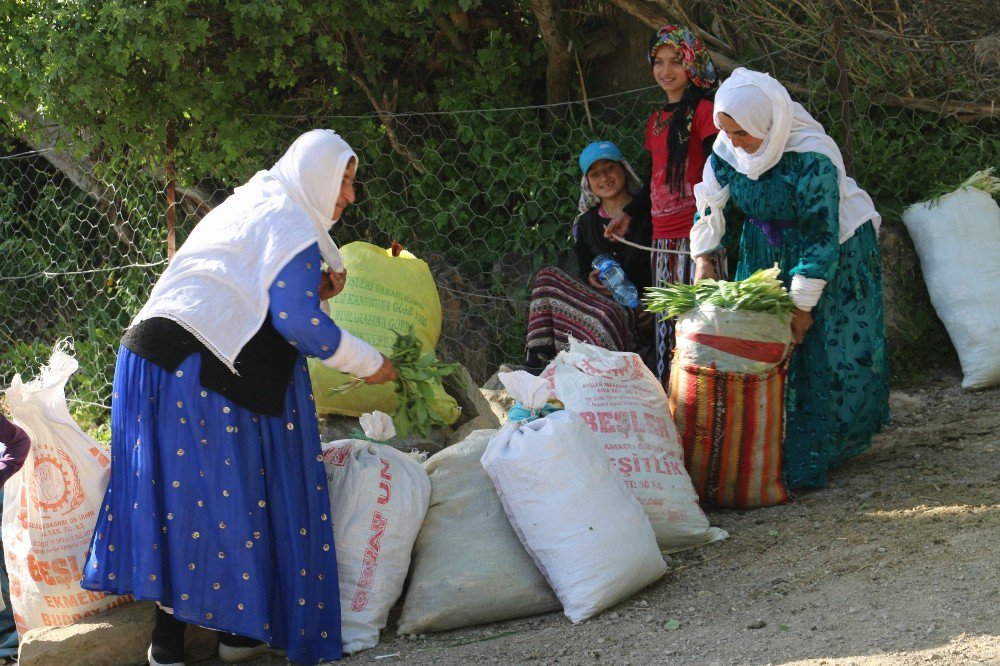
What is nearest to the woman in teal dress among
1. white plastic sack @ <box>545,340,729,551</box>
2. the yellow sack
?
white plastic sack @ <box>545,340,729,551</box>

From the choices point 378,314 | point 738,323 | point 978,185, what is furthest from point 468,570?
point 978,185

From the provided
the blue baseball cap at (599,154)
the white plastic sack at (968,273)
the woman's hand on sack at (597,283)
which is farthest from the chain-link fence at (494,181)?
the woman's hand on sack at (597,283)

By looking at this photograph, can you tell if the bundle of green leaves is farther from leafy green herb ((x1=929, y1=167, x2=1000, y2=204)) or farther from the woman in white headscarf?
A: leafy green herb ((x1=929, y1=167, x2=1000, y2=204))

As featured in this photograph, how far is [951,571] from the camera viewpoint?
10.1 feet

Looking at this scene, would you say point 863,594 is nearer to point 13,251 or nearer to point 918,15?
point 918,15

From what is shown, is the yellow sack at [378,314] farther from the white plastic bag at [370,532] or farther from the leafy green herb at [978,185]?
the leafy green herb at [978,185]

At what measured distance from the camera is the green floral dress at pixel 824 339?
4.04 meters

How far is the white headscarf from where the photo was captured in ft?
9.84

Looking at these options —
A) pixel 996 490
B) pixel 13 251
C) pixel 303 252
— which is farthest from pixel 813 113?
pixel 13 251

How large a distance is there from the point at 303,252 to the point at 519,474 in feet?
2.92

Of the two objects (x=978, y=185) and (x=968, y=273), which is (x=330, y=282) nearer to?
(x=968, y=273)

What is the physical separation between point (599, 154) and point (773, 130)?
1.37m

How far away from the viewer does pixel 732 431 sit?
3.89 m

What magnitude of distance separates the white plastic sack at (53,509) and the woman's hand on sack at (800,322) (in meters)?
2.32
